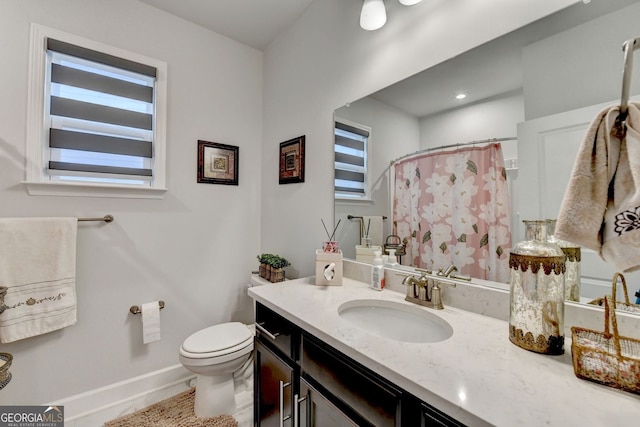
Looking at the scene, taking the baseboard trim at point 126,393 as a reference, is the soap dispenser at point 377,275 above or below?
above

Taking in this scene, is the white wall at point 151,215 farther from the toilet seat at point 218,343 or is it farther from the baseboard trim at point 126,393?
the toilet seat at point 218,343

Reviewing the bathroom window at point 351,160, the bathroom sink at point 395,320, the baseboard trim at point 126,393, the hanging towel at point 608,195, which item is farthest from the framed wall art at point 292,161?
the baseboard trim at point 126,393

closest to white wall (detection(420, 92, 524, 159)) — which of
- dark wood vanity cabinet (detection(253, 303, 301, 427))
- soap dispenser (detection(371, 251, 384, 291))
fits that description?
soap dispenser (detection(371, 251, 384, 291))

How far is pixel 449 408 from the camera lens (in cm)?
52

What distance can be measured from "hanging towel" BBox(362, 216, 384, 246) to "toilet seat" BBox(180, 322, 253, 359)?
3.23 ft

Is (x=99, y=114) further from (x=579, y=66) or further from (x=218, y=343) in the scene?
(x=579, y=66)

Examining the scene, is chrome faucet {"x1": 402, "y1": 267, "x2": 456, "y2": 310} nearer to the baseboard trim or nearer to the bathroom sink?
the bathroom sink

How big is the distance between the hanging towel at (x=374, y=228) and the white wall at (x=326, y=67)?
10.6 inches

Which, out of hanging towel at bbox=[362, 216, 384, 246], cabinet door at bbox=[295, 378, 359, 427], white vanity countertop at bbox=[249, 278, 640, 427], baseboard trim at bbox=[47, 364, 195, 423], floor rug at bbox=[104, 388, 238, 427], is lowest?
floor rug at bbox=[104, 388, 238, 427]

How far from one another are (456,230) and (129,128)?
2.09 meters

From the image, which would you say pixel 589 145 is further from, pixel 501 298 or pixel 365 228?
pixel 365 228

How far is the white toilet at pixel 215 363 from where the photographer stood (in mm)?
1431

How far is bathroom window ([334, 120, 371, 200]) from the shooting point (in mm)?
→ 1452

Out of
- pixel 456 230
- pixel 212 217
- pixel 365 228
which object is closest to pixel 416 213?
pixel 456 230
